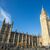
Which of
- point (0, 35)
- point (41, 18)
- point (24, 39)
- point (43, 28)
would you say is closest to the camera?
point (0, 35)

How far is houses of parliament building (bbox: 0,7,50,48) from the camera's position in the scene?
5547cm

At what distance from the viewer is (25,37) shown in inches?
2539

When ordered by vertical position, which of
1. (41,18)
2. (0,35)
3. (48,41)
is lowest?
(48,41)

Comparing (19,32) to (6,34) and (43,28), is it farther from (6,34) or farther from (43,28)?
(43,28)

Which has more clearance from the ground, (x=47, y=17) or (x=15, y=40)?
(x=47, y=17)

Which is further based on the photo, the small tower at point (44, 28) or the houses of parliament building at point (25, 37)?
the small tower at point (44, 28)

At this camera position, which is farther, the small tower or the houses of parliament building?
the small tower

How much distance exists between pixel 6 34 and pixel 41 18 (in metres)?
37.1

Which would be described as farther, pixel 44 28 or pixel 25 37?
pixel 44 28

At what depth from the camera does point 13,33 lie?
61.2 m

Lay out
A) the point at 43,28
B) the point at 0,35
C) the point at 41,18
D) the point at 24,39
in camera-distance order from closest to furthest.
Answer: the point at 0,35
the point at 24,39
the point at 43,28
the point at 41,18

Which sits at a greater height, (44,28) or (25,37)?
(44,28)

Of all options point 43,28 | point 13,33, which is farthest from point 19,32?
point 43,28

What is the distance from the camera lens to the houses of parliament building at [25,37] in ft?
182
